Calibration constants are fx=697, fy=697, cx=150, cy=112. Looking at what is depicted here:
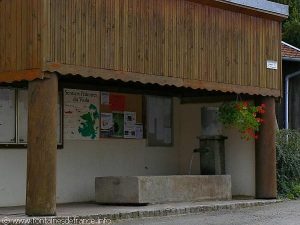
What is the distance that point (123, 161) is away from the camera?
1689cm

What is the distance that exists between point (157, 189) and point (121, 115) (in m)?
2.93

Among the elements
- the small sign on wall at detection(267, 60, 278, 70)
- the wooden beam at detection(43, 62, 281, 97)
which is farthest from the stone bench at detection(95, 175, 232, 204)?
the small sign on wall at detection(267, 60, 278, 70)

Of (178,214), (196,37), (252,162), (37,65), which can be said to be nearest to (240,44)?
(196,37)

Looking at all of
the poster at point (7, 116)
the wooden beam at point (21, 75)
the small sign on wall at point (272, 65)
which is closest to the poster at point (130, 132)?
the poster at point (7, 116)

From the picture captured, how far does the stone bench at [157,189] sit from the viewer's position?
1392 centimetres

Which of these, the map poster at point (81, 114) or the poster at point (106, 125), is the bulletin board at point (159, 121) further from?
the map poster at point (81, 114)

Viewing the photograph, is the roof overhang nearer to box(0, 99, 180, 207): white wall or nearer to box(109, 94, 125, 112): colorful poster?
box(109, 94, 125, 112): colorful poster

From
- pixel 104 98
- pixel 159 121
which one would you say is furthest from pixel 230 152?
pixel 104 98

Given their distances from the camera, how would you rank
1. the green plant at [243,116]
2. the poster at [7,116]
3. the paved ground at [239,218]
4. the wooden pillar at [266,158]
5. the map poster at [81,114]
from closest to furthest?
the paved ground at [239,218] → the poster at [7,116] → the map poster at [81,114] → the green plant at [243,116] → the wooden pillar at [266,158]

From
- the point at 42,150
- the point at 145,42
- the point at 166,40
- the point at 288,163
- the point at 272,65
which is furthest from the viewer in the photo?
the point at 288,163

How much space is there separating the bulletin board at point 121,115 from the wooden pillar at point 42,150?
455cm

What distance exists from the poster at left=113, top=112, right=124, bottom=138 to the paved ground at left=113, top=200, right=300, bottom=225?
11.5ft

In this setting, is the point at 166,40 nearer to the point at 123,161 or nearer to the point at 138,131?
the point at 138,131

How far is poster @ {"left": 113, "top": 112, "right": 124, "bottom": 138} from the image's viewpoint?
1659 cm
